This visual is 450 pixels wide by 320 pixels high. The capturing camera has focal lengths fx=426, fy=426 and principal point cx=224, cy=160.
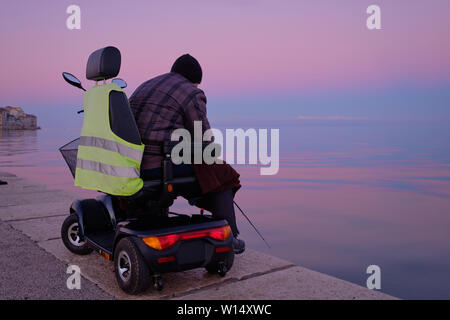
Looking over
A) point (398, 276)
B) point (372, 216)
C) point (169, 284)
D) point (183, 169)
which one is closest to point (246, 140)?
point (183, 169)

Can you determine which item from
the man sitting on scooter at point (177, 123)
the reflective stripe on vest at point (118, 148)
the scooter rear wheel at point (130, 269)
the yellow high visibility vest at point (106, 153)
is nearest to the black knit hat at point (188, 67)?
the man sitting on scooter at point (177, 123)

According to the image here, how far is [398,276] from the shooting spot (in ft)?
17.6

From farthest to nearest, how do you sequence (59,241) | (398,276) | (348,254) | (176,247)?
(348,254)
(398,276)
(59,241)
(176,247)

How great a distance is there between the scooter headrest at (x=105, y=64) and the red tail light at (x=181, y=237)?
1.36 meters

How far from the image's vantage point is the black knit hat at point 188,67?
3.63 m

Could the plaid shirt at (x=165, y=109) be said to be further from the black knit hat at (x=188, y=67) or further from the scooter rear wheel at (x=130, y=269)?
the scooter rear wheel at (x=130, y=269)

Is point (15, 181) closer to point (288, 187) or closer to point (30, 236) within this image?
point (30, 236)

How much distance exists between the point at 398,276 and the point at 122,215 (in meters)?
3.60

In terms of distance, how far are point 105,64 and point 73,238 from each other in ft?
5.43

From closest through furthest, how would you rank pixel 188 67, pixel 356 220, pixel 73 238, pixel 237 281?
pixel 237 281, pixel 188 67, pixel 73 238, pixel 356 220

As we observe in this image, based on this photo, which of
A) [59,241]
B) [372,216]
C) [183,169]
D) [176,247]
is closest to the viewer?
[176,247]

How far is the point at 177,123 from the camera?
3.36 meters

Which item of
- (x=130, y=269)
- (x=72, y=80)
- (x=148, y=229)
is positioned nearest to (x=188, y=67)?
(x=72, y=80)

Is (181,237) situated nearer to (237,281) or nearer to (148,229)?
(148,229)
